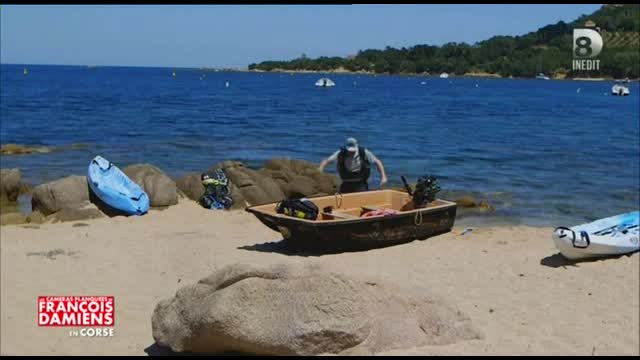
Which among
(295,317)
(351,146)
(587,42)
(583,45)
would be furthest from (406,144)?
(295,317)

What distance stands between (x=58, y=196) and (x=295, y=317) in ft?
34.0

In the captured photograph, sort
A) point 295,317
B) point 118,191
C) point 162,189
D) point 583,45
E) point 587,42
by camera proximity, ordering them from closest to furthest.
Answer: point 295,317, point 583,45, point 587,42, point 118,191, point 162,189

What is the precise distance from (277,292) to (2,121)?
126 feet

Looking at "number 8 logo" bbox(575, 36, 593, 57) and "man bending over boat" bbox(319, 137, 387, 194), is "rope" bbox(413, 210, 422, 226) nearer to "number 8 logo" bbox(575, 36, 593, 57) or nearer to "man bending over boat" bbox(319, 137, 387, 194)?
"man bending over boat" bbox(319, 137, 387, 194)

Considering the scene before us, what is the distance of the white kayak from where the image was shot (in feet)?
34.3

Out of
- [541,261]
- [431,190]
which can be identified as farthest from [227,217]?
[541,261]

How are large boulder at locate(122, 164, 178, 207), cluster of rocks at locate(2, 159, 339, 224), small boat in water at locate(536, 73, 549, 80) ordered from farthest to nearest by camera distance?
small boat in water at locate(536, 73, 549, 80), large boulder at locate(122, 164, 178, 207), cluster of rocks at locate(2, 159, 339, 224)

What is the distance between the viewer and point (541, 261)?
1064cm

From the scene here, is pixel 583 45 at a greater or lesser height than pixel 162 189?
greater

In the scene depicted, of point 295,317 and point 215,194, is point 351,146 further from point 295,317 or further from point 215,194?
point 295,317

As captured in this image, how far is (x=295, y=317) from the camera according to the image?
5.31 metres

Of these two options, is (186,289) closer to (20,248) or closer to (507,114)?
(20,248)

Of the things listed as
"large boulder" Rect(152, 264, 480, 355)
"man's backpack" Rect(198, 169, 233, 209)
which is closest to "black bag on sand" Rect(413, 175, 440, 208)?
"man's backpack" Rect(198, 169, 233, 209)

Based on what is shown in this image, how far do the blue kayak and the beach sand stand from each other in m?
0.37
